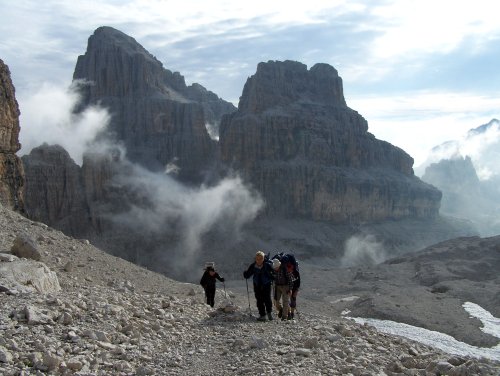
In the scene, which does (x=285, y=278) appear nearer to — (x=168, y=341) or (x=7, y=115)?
(x=168, y=341)

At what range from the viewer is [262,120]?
13625cm

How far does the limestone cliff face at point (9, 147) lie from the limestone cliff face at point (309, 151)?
304 ft

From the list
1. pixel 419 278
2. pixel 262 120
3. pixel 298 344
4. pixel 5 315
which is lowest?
pixel 419 278

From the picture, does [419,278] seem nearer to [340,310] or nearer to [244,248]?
[340,310]

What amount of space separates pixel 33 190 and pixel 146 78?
144 ft

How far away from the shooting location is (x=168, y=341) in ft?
46.1

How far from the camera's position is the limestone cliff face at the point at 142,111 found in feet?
475

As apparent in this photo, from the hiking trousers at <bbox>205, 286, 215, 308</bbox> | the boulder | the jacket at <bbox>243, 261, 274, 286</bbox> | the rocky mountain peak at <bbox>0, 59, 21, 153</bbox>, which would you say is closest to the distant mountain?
the rocky mountain peak at <bbox>0, 59, 21, 153</bbox>

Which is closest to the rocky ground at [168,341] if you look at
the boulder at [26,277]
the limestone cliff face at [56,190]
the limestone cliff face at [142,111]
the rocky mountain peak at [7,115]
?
the boulder at [26,277]

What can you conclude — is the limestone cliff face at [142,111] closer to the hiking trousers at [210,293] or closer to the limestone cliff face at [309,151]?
the limestone cliff face at [309,151]

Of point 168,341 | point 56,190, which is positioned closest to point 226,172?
point 56,190

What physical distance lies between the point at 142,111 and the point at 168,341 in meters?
135

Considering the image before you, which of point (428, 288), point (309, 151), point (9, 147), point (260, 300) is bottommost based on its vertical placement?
point (428, 288)

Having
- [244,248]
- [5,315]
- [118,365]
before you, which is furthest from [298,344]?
[244,248]
